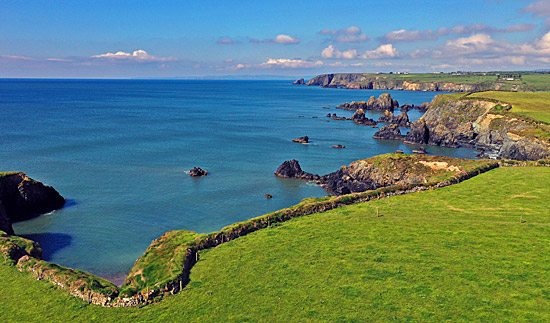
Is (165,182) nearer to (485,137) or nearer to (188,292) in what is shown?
(188,292)

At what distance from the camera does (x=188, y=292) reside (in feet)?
101

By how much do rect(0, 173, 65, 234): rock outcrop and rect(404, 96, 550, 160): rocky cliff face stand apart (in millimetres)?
105856

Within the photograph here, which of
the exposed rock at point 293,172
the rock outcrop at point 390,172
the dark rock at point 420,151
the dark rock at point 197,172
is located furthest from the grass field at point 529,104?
the dark rock at point 197,172

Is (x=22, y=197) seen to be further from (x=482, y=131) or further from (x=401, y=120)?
(x=401, y=120)

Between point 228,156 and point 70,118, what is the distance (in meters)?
109

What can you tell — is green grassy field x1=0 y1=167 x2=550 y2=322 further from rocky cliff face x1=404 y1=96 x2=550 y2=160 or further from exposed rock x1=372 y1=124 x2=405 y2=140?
exposed rock x1=372 y1=124 x2=405 y2=140

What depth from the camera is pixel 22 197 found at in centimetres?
5988

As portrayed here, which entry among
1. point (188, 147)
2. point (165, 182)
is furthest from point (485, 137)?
point (165, 182)

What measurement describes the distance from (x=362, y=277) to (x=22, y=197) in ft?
186

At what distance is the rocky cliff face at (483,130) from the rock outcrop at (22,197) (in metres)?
106

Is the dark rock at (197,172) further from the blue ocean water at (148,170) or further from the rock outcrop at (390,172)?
the rock outcrop at (390,172)

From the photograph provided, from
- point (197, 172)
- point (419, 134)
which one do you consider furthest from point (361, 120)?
point (197, 172)

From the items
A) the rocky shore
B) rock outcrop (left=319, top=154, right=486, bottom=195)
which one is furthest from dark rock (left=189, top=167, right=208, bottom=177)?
the rocky shore

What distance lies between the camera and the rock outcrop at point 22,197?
58.6 metres
